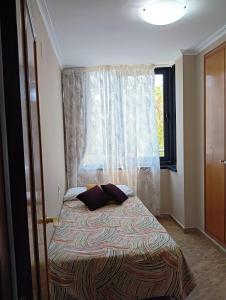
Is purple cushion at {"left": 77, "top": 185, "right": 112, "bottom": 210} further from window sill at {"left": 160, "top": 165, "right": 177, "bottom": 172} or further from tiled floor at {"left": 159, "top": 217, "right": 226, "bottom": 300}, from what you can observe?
window sill at {"left": 160, "top": 165, "right": 177, "bottom": 172}

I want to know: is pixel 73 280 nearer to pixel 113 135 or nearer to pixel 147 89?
pixel 113 135

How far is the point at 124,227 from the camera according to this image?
233 centimetres

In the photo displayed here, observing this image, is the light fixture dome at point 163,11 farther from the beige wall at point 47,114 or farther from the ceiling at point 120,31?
the beige wall at point 47,114

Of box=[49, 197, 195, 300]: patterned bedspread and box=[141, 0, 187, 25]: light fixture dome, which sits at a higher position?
box=[141, 0, 187, 25]: light fixture dome

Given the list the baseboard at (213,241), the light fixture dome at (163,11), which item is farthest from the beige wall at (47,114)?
the baseboard at (213,241)

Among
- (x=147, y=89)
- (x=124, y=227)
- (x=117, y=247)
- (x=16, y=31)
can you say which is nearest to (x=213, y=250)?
(x=124, y=227)

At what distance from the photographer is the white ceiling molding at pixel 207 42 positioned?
2.70 m

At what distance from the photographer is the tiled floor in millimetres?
2188

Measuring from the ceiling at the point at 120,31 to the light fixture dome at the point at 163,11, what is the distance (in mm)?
66

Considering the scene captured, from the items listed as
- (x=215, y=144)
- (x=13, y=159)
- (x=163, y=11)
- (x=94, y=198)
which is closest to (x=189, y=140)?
(x=215, y=144)

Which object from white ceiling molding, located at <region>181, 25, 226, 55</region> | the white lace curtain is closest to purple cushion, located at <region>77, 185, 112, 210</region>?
the white lace curtain

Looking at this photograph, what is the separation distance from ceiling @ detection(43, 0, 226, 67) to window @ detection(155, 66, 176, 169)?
42 cm

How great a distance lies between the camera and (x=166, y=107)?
410 cm

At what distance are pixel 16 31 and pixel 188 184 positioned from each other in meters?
3.17
